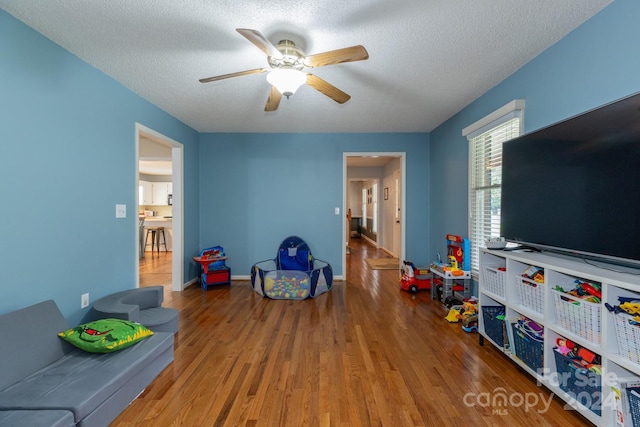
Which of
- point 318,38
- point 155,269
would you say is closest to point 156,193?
point 155,269

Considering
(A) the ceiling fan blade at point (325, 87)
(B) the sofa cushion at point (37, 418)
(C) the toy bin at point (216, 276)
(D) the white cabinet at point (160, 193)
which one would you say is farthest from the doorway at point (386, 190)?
(D) the white cabinet at point (160, 193)

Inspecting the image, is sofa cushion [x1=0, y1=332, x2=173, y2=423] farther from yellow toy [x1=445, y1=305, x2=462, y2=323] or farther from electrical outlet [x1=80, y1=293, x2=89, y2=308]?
yellow toy [x1=445, y1=305, x2=462, y2=323]

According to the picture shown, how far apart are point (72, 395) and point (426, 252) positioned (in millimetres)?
4446

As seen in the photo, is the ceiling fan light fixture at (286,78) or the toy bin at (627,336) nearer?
the toy bin at (627,336)

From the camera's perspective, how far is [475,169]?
10.5 feet

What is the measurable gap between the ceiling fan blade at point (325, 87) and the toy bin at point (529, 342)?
221 centimetres

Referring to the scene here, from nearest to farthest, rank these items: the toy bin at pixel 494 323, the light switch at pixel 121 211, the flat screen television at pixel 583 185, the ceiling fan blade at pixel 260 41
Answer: the flat screen television at pixel 583 185
the ceiling fan blade at pixel 260 41
the toy bin at pixel 494 323
the light switch at pixel 121 211

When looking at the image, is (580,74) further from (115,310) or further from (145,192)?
(145,192)

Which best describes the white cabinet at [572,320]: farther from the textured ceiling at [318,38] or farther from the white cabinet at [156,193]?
the white cabinet at [156,193]

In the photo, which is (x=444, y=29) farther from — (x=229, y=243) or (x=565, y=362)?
(x=229, y=243)

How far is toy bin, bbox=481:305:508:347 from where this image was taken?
210 cm

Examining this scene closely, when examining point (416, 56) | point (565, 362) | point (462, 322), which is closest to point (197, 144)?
point (416, 56)

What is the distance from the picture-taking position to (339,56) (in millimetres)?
1771

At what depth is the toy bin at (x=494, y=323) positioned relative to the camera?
210 centimetres
